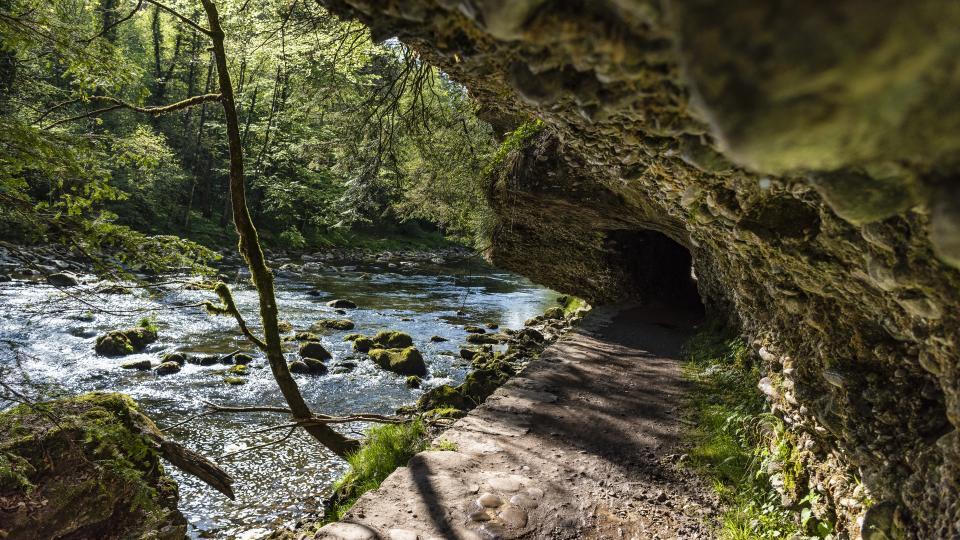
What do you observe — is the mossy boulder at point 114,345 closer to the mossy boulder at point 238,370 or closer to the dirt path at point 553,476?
the mossy boulder at point 238,370

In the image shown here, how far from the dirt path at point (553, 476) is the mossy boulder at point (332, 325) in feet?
26.9

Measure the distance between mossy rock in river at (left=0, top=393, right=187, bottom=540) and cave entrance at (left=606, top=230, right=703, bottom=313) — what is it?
813cm

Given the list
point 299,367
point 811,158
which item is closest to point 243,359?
point 299,367

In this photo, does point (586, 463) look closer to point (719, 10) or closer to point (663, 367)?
point (663, 367)

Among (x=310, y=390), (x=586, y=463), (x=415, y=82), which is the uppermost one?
(x=415, y=82)

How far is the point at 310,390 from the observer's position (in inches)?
386

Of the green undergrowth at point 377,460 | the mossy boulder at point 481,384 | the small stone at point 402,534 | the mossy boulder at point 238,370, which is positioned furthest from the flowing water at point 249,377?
the small stone at point 402,534

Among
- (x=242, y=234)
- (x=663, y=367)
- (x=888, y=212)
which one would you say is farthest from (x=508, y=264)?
(x=888, y=212)

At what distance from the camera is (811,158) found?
0.90 metres

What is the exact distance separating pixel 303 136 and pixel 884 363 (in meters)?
28.2

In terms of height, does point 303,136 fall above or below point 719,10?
above

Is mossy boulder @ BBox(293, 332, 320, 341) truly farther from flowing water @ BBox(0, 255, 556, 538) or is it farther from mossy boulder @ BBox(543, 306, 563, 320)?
mossy boulder @ BBox(543, 306, 563, 320)

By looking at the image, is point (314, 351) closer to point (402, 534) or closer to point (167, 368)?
point (167, 368)

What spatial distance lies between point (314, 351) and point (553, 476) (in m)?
8.07
